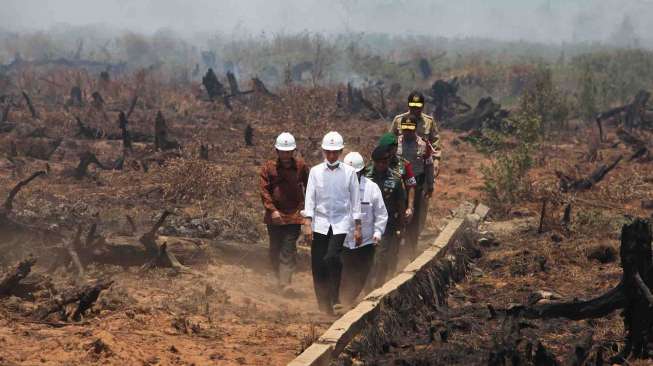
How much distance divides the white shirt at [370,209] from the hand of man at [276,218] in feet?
2.85

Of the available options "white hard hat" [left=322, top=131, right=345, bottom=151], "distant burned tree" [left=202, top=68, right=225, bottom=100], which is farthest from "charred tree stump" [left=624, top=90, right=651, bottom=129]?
"white hard hat" [left=322, top=131, right=345, bottom=151]

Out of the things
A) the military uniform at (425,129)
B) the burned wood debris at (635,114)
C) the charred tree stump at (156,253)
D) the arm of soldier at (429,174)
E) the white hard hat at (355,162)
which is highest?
the military uniform at (425,129)

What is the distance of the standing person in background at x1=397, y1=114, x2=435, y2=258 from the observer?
9023 millimetres

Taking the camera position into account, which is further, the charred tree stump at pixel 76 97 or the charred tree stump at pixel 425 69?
the charred tree stump at pixel 425 69

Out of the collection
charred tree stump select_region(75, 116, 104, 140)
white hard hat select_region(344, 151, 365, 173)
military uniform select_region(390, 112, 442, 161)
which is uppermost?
military uniform select_region(390, 112, 442, 161)

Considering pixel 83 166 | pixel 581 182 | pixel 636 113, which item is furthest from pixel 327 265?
pixel 636 113

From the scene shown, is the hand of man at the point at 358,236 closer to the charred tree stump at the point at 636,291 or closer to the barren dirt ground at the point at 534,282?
the barren dirt ground at the point at 534,282

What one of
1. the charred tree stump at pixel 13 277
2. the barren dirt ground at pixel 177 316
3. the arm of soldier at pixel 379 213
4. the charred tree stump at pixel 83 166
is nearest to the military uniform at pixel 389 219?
the arm of soldier at pixel 379 213

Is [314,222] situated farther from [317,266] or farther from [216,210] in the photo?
[216,210]

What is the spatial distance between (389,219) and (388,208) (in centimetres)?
13

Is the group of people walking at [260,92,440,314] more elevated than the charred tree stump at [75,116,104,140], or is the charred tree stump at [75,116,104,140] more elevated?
the group of people walking at [260,92,440,314]

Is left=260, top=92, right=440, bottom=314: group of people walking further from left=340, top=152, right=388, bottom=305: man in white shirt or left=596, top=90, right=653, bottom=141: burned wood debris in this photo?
left=596, top=90, right=653, bottom=141: burned wood debris

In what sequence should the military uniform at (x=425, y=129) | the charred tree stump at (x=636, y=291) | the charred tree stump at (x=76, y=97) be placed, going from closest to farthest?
the charred tree stump at (x=636, y=291), the military uniform at (x=425, y=129), the charred tree stump at (x=76, y=97)

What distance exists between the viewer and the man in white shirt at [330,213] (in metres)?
7.47
